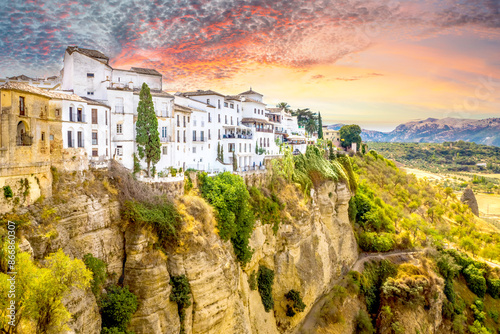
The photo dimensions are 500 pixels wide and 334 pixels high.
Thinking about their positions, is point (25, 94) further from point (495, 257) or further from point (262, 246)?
point (495, 257)

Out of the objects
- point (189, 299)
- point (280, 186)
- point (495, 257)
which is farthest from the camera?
point (495, 257)

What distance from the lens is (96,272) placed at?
20.8 metres

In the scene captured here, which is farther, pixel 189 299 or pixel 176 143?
pixel 176 143

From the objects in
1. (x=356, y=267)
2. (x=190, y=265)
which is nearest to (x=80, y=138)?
(x=190, y=265)

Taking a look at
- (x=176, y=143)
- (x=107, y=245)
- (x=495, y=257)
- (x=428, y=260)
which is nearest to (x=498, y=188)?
(x=495, y=257)

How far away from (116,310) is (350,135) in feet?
253

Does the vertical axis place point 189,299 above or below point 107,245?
below

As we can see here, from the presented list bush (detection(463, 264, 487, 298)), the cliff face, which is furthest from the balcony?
bush (detection(463, 264, 487, 298))

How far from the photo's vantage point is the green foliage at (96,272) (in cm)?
2038

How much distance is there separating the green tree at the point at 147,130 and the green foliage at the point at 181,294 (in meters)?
10.6

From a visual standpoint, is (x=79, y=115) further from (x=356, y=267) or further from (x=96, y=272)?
(x=356, y=267)

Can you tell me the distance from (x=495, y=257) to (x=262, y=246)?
156 feet

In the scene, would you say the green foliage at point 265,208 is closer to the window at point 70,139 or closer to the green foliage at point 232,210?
the green foliage at point 232,210

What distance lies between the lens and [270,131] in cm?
5284
